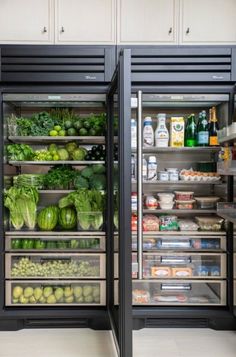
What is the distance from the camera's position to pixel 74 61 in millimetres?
2824

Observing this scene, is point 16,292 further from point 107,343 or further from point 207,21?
point 207,21

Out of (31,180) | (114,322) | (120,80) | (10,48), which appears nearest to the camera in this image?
(120,80)

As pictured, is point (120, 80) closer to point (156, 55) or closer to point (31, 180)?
point (156, 55)

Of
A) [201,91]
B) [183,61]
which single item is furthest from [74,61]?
[201,91]

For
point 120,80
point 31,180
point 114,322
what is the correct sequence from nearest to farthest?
1. point 120,80
2. point 114,322
3. point 31,180

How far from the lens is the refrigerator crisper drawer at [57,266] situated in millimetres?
2996

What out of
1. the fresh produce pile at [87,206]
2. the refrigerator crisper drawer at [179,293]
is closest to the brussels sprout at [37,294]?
the fresh produce pile at [87,206]

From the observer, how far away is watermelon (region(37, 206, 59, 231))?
3.06 metres

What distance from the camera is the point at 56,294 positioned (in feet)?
10.0

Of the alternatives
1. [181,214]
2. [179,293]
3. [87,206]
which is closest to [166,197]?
[181,214]

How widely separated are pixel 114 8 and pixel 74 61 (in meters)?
0.54

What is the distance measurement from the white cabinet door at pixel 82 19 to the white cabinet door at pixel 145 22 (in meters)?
0.09

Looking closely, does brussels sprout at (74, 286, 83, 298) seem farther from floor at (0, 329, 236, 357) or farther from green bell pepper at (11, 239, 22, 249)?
green bell pepper at (11, 239, 22, 249)

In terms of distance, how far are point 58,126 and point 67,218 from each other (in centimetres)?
79
